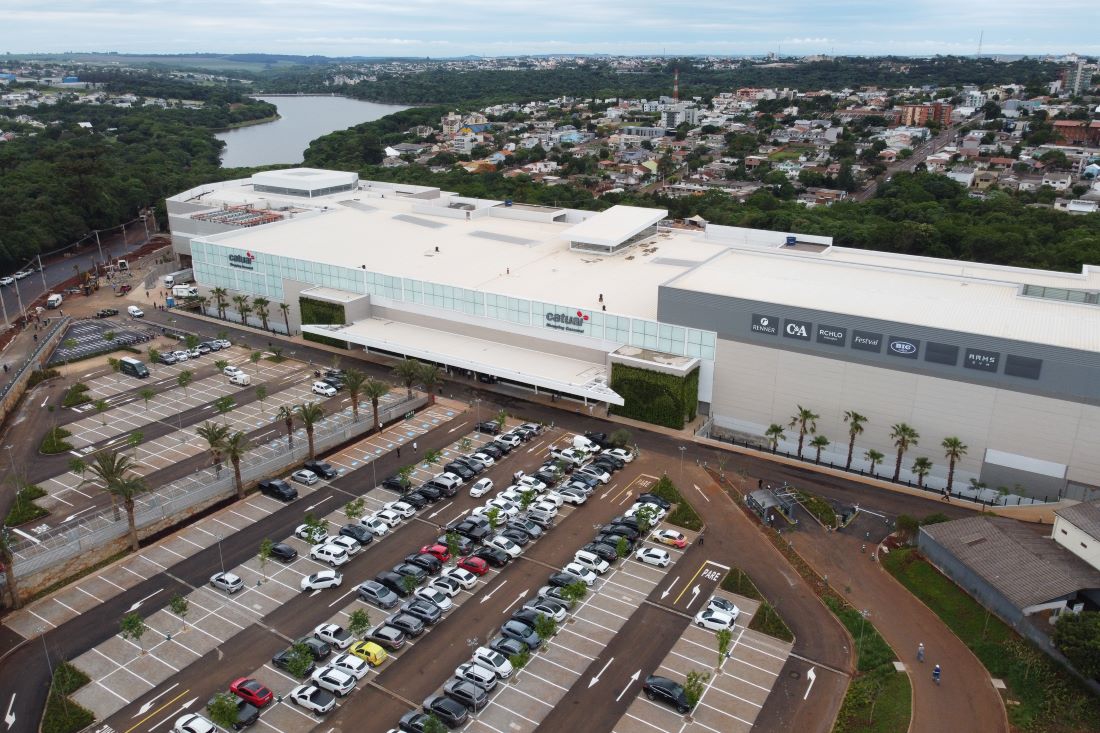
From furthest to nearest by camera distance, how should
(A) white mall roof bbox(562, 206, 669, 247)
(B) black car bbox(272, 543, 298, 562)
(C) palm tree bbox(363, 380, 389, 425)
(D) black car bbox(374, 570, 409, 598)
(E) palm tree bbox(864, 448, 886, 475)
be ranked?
(A) white mall roof bbox(562, 206, 669, 247), (C) palm tree bbox(363, 380, 389, 425), (E) palm tree bbox(864, 448, 886, 475), (B) black car bbox(272, 543, 298, 562), (D) black car bbox(374, 570, 409, 598)

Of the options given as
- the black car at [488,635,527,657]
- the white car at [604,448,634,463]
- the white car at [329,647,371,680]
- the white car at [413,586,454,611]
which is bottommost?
the white car at [604,448,634,463]

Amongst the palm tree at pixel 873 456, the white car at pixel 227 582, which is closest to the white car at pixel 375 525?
the white car at pixel 227 582

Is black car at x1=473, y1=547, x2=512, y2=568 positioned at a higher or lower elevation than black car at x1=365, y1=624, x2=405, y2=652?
lower

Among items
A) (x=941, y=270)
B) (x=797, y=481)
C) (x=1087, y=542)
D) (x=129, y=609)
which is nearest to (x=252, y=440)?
(x=129, y=609)

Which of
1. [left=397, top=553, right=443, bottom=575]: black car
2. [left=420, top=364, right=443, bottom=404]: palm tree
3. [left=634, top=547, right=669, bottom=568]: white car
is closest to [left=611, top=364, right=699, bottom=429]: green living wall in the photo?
[left=420, top=364, right=443, bottom=404]: palm tree

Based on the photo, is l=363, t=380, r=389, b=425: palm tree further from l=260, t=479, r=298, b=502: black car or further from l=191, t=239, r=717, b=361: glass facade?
l=191, t=239, r=717, b=361: glass facade

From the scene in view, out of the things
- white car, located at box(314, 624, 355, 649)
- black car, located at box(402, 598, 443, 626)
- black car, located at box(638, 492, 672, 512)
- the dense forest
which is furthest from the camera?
the dense forest

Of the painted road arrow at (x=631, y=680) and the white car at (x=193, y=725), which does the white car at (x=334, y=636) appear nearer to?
the white car at (x=193, y=725)
